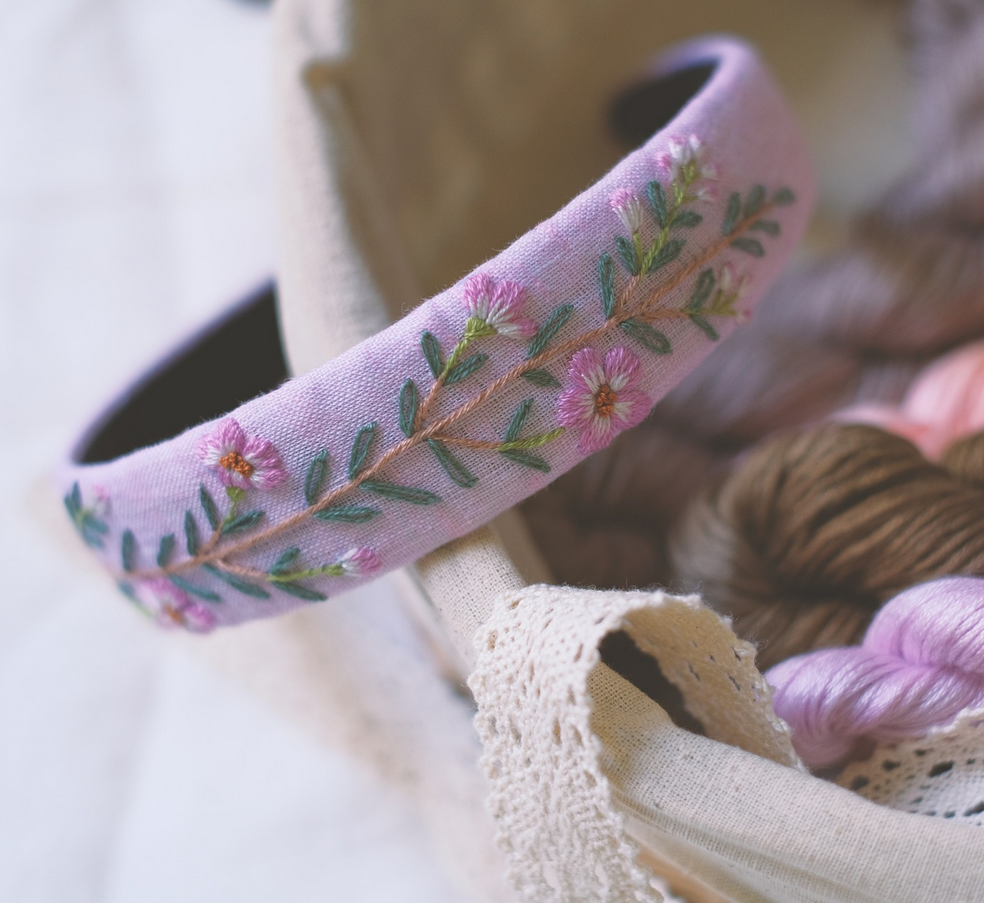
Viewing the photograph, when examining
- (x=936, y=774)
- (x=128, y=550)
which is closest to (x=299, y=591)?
(x=128, y=550)

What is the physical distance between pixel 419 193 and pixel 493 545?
536 millimetres

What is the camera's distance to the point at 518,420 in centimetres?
46

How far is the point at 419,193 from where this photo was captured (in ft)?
2.99

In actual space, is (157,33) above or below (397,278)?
above

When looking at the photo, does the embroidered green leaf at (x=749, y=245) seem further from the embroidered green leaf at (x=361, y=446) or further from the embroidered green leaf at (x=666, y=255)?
the embroidered green leaf at (x=361, y=446)

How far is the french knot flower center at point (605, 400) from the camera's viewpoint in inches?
18.5

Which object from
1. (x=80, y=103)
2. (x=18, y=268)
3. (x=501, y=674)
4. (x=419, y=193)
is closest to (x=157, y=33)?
(x=80, y=103)

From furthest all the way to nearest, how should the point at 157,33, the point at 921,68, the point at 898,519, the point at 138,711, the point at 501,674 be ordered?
the point at 157,33 < the point at 921,68 < the point at 138,711 < the point at 898,519 < the point at 501,674

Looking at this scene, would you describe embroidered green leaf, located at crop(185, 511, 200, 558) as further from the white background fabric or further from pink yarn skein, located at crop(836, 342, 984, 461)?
pink yarn skein, located at crop(836, 342, 984, 461)

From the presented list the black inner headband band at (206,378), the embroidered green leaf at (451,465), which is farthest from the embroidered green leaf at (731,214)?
the black inner headband band at (206,378)

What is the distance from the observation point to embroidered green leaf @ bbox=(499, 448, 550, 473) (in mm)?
464

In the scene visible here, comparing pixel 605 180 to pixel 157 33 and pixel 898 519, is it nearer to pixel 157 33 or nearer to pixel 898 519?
pixel 898 519

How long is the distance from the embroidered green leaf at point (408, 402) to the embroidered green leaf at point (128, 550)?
0.65ft

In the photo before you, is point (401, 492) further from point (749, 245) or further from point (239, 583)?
point (749, 245)
